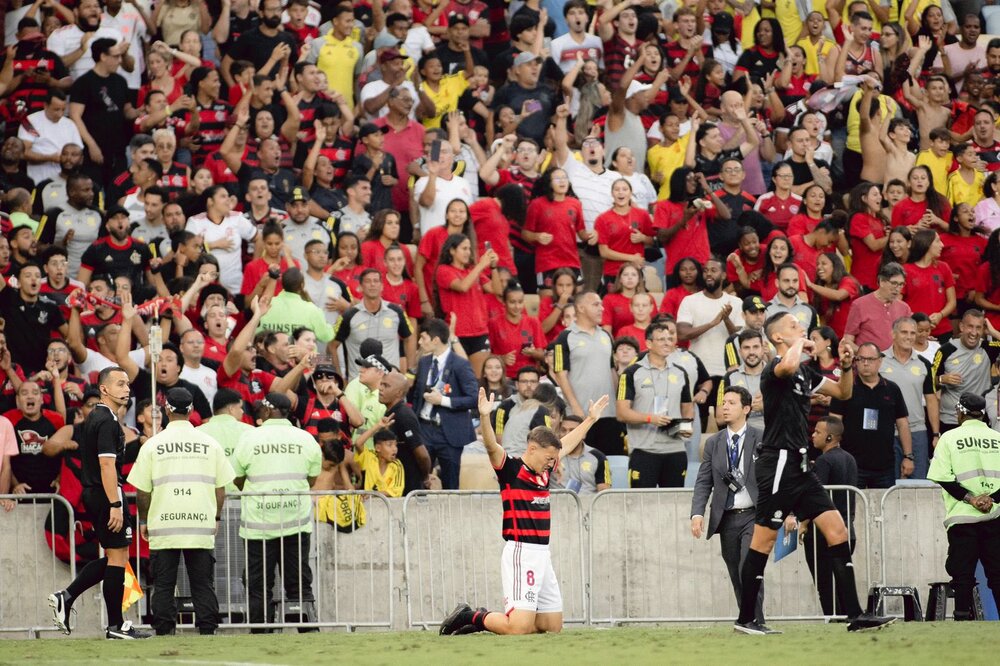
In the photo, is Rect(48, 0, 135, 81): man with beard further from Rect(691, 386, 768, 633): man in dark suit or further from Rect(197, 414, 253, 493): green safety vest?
Rect(691, 386, 768, 633): man in dark suit

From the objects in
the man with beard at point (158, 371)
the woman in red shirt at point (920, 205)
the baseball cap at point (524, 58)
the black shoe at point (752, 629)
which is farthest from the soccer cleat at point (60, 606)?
the woman in red shirt at point (920, 205)

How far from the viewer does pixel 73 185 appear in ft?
58.3

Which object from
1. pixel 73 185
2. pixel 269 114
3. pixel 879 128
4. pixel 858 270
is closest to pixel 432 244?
pixel 269 114

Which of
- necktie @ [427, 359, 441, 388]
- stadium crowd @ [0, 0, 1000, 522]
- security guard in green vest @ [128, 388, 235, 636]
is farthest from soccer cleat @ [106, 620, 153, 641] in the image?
necktie @ [427, 359, 441, 388]

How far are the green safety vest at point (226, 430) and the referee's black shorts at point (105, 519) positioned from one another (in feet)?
5.32

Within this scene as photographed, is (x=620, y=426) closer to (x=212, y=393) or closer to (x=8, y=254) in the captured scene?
(x=212, y=393)

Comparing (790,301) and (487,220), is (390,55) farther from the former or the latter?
(790,301)

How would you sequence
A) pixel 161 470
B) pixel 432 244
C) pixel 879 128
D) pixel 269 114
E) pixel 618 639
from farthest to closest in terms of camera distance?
pixel 879 128 < pixel 269 114 < pixel 432 244 < pixel 161 470 < pixel 618 639

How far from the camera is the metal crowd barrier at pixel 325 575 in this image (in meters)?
13.9

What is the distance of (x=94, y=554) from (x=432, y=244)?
571cm

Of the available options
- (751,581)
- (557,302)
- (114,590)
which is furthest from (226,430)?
(751,581)

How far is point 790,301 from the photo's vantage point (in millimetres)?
17281

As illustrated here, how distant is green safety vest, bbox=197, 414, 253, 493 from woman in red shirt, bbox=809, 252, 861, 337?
7.07m

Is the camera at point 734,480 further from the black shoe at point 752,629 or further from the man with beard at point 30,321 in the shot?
the man with beard at point 30,321
